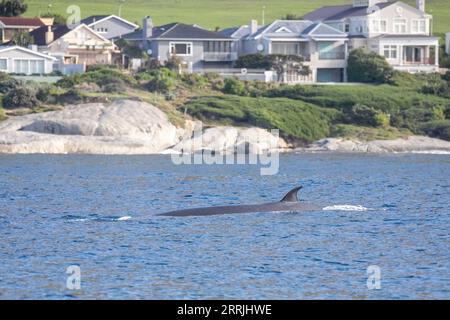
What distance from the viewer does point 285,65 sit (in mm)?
107312

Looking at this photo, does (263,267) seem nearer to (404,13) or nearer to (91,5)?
(404,13)

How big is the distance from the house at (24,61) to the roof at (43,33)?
895 cm

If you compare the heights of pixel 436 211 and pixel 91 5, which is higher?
pixel 91 5

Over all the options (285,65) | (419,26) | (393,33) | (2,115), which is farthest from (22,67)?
(419,26)

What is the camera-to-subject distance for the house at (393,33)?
11412 cm

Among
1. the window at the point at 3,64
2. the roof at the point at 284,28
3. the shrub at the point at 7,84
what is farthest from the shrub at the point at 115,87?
the roof at the point at 284,28

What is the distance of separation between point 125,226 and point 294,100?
55.9 metres

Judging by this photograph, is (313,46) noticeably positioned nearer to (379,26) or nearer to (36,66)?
(379,26)

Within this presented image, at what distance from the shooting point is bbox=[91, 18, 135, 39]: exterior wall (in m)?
127

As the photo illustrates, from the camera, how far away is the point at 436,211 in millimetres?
48281

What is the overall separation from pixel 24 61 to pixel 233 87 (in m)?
18.6

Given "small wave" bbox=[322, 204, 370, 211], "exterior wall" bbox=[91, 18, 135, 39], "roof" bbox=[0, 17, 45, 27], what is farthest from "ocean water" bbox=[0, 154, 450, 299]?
"exterior wall" bbox=[91, 18, 135, 39]

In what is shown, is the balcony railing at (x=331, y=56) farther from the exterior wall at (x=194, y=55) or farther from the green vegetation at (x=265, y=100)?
the green vegetation at (x=265, y=100)

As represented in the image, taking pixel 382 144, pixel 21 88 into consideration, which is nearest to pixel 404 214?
pixel 382 144
